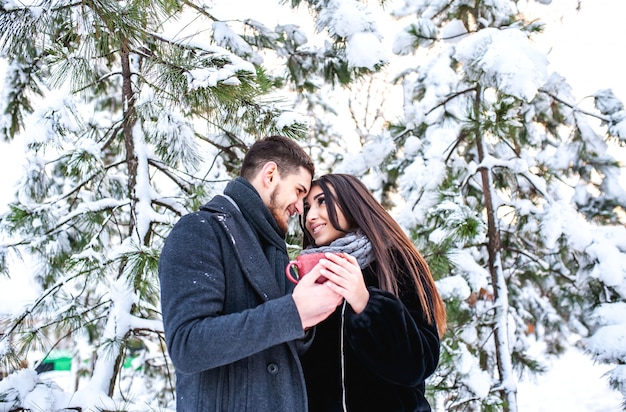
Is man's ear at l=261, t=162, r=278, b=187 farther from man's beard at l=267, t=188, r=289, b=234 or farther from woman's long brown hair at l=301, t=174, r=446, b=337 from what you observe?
woman's long brown hair at l=301, t=174, r=446, b=337

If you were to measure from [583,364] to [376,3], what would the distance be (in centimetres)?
1268

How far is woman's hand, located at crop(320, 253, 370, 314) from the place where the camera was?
115 cm

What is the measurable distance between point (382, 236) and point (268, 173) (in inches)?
20.3

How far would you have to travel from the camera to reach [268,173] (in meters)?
1.55

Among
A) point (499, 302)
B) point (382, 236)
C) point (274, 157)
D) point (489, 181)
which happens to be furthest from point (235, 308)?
point (489, 181)

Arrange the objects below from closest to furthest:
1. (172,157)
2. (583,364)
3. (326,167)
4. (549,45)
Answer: (172,157) → (549,45) → (326,167) → (583,364)

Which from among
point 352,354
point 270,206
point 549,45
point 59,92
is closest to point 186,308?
point 270,206

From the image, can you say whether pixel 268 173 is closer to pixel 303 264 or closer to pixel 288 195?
pixel 288 195

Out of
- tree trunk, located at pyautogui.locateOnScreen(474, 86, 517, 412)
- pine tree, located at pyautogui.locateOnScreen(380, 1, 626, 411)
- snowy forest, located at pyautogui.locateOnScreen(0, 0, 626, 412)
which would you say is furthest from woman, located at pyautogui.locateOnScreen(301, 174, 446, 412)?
tree trunk, located at pyautogui.locateOnScreen(474, 86, 517, 412)

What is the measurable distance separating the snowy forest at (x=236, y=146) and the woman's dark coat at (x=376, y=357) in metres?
0.90

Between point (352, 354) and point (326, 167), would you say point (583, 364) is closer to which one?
point (326, 167)

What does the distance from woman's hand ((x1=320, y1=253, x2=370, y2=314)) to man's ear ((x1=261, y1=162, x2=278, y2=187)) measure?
449mm

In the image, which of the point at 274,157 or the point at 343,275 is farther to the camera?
the point at 274,157

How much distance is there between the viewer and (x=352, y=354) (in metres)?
1.55
